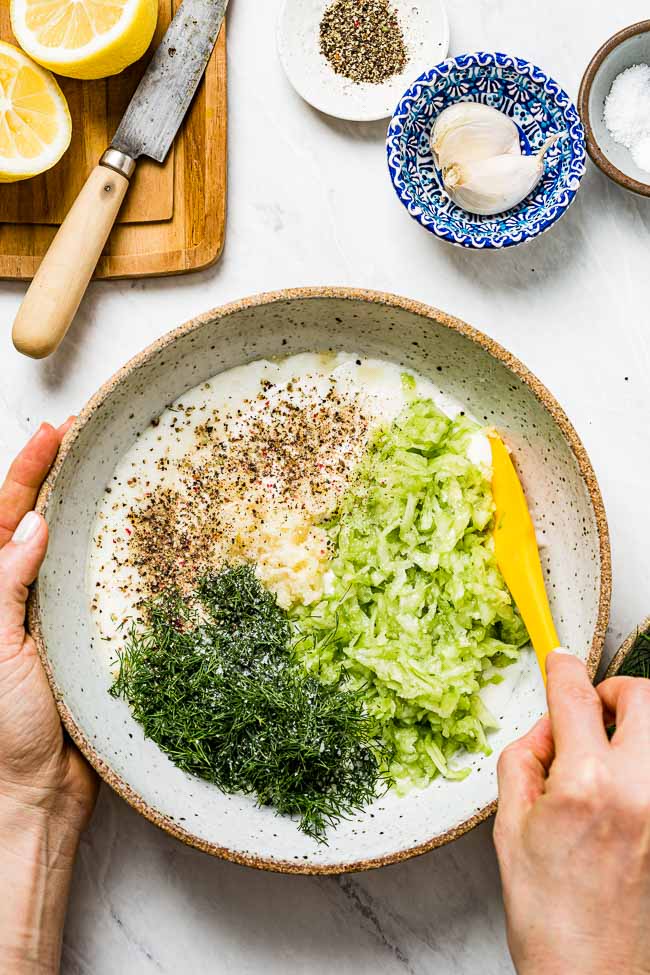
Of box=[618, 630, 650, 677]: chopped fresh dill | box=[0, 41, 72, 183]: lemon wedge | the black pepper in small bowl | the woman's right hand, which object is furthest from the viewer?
the black pepper in small bowl

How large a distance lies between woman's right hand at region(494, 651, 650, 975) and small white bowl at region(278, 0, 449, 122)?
3.76 feet

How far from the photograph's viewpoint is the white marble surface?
166cm

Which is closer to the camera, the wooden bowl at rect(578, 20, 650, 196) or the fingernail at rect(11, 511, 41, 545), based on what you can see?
the fingernail at rect(11, 511, 41, 545)

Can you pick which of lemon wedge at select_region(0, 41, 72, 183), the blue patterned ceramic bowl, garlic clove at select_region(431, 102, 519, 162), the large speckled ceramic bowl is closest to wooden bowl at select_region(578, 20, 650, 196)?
the blue patterned ceramic bowl

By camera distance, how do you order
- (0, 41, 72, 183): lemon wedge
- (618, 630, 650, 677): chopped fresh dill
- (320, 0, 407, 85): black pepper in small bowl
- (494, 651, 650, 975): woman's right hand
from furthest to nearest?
1. (320, 0, 407, 85): black pepper in small bowl
2. (0, 41, 72, 183): lemon wedge
3. (618, 630, 650, 677): chopped fresh dill
4. (494, 651, 650, 975): woman's right hand

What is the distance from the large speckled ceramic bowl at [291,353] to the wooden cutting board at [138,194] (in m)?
0.21

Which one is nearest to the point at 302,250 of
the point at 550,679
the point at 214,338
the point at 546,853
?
the point at 214,338

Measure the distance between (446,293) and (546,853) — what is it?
1.01 metres

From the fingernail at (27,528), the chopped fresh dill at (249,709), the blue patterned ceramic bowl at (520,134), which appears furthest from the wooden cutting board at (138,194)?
the chopped fresh dill at (249,709)

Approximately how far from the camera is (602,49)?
1.55 meters

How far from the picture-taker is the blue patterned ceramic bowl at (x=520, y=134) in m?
1.57

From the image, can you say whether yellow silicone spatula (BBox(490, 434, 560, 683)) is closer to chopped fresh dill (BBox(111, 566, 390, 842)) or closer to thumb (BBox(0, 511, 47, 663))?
chopped fresh dill (BBox(111, 566, 390, 842))

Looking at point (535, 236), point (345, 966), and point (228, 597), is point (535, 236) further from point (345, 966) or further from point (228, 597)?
point (345, 966)

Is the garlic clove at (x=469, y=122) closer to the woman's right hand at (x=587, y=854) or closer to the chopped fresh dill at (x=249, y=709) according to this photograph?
the chopped fresh dill at (x=249, y=709)
